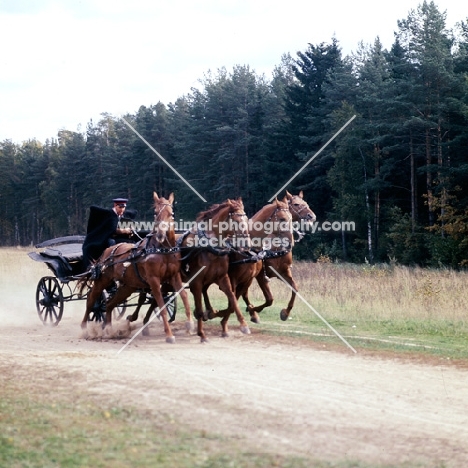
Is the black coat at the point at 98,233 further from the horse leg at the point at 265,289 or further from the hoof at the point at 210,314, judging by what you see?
the horse leg at the point at 265,289

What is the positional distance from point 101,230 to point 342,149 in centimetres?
2965

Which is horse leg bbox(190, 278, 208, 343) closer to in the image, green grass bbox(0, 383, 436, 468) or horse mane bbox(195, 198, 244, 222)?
horse mane bbox(195, 198, 244, 222)

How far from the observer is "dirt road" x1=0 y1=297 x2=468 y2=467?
711cm

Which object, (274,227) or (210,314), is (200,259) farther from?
(274,227)

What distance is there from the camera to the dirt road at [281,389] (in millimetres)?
7105

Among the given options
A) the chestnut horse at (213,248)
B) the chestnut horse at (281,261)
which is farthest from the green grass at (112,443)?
the chestnut horse at (281,261)

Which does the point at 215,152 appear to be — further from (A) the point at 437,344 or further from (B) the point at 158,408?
(B) the point at 158,408

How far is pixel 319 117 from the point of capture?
160ft

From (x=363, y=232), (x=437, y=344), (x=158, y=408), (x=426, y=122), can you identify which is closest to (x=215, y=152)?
(x=363, y=232)

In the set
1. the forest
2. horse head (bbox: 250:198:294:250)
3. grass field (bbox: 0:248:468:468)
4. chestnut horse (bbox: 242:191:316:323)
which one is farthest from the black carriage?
the forest

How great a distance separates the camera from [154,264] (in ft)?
44.6

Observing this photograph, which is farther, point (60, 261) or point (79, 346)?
point (60, 261)

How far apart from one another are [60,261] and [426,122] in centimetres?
2436

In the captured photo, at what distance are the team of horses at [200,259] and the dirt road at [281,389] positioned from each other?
0.87 m
